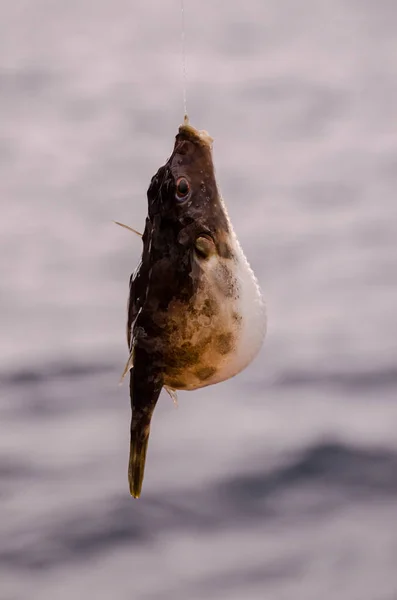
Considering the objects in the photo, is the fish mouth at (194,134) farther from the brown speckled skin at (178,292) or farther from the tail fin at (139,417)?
the tail fin at (139,417)

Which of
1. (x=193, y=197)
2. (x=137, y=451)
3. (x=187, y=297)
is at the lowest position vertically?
(x=137, y=451)

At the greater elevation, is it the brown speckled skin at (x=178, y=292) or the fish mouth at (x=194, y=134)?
the fish mouth at (x=194, y=134)

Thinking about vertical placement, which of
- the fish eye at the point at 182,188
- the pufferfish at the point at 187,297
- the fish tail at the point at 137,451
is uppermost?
the fish eye at the point at 182,188

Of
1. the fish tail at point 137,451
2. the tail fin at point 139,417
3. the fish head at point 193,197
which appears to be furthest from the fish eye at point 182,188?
the fish tail at point 137,451

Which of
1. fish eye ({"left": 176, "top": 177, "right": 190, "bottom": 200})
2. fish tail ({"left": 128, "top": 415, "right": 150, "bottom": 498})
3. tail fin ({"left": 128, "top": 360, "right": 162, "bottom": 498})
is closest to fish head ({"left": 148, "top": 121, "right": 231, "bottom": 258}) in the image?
fish eye ({"left": 176, "top": 177, "right": 190, "bottom": 200})

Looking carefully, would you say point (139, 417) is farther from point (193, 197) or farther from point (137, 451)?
point (193, 197)

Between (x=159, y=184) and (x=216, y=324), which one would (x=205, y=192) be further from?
(x=216, y=324)

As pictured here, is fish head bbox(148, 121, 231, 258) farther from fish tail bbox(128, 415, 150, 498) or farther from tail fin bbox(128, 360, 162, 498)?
fish tail bbox(128, 415, 150, 498)

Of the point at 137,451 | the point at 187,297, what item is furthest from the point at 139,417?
the point at 187,297
